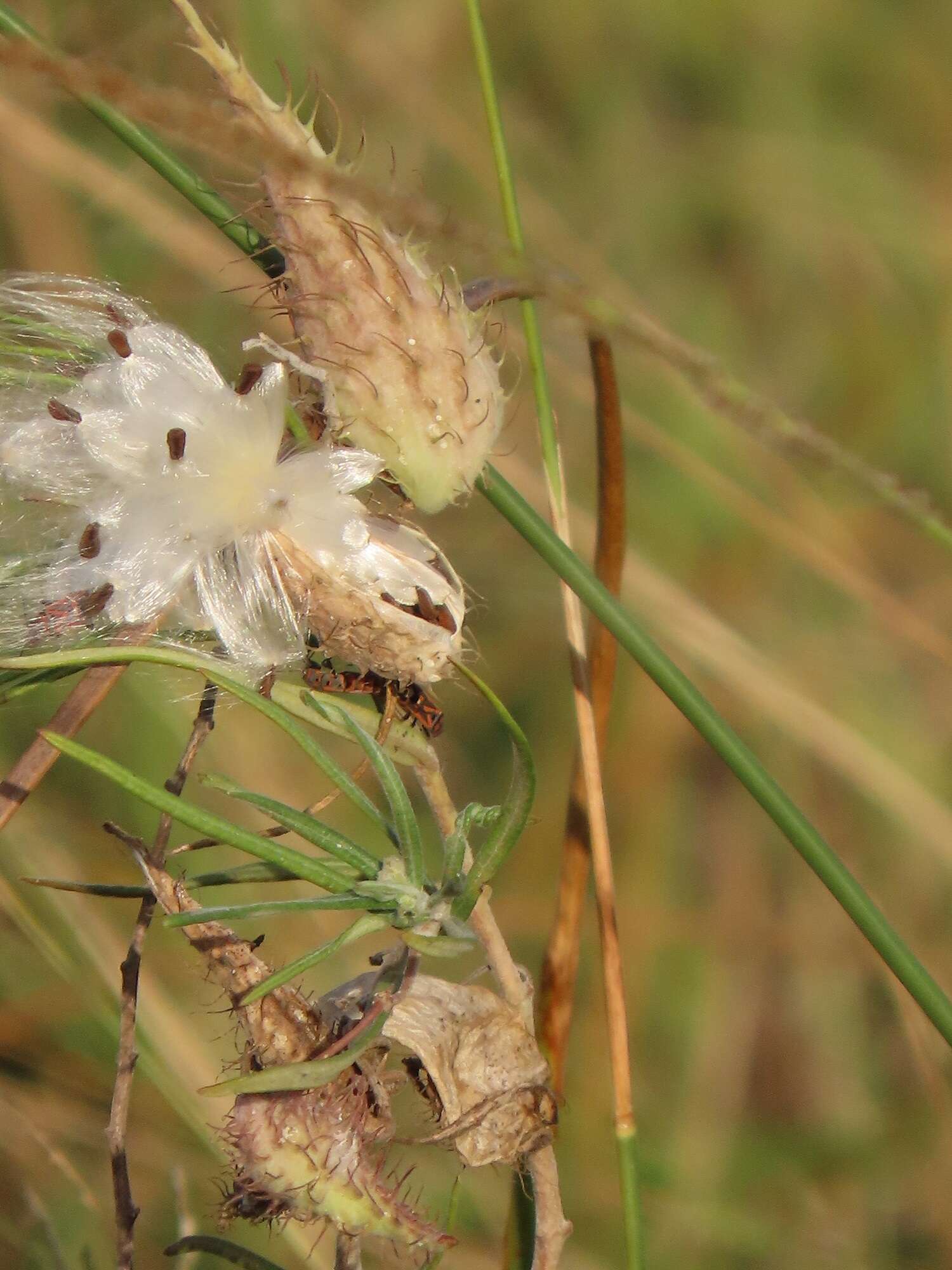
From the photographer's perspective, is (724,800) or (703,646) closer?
(703,646)

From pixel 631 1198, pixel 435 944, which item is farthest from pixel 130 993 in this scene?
pixel 631 1198

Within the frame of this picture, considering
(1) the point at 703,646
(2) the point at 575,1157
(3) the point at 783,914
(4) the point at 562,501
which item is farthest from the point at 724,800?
(4) the point at 562,501

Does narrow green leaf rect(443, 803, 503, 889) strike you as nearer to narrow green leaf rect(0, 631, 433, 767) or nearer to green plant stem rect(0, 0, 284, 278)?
narrow green leaf rect(0, 631, 433, 767)

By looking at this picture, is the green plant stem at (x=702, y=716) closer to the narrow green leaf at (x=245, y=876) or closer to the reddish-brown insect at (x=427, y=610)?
the reddish-brown insect at (x=427, y=610)

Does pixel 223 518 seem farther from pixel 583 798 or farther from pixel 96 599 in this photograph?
pixel 583 798

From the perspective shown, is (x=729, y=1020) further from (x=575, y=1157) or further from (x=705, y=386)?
(x=705, y=386)

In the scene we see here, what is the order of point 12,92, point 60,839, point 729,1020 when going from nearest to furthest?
point 12,92 → point 60,839 → point 729,1020
